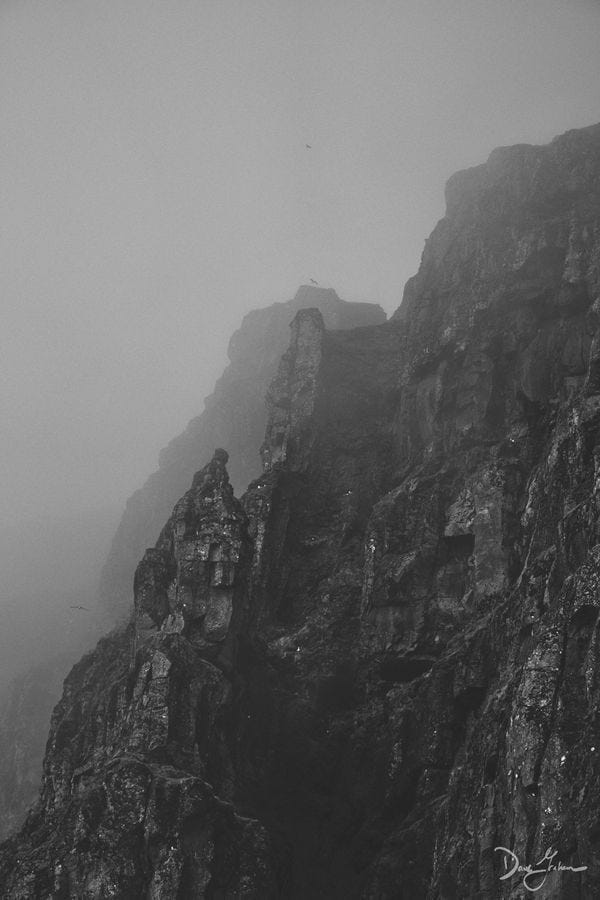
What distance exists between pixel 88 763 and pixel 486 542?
33197 millimetres

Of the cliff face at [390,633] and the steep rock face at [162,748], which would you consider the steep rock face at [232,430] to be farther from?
the steep rock face at [162,748]

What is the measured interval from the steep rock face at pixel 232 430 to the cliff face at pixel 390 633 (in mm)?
38143

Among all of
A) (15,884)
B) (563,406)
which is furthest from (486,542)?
(15,884)

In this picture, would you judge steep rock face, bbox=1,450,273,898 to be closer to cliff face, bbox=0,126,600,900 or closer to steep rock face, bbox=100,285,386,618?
cliff face, bbox=0,126,600,900

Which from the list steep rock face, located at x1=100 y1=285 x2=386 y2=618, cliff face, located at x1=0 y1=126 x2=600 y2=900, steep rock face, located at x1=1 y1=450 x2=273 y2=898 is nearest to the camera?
cliff face, located at x1=0 y1=126 x2=600 y2=900

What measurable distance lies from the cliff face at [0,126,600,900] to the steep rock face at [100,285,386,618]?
3814cm

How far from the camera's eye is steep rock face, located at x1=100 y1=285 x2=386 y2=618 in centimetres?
11250

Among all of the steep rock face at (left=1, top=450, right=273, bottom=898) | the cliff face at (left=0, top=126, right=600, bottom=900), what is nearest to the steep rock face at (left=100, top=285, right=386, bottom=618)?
the cliff face at (left=0, top=126, right=600, bottom=900)

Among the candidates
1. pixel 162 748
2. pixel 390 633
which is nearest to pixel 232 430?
pixel 390 633

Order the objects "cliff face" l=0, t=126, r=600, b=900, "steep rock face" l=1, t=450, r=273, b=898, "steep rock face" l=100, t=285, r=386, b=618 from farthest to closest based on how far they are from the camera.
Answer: "steep rock face" l=100, t=285, r=386, b=618, "steep rock face" l=1, t=450, r=273, b=898, "cliff face" l=0, t=126, r=600, b=900

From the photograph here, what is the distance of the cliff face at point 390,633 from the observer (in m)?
33.8

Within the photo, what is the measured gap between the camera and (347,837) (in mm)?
43812

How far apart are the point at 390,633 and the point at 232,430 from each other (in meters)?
68.8

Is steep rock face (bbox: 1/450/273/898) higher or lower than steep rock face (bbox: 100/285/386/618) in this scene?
lower
